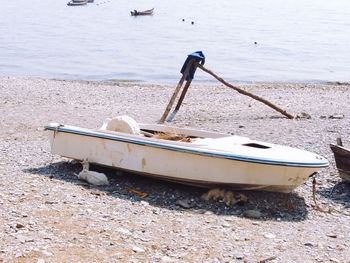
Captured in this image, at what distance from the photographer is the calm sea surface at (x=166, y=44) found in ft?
104

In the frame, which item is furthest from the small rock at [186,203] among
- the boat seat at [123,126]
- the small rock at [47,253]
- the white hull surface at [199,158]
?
the small rock at [47,253]

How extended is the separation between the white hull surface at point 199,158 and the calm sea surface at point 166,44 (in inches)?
739

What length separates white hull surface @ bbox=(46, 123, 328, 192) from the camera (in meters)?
8.70

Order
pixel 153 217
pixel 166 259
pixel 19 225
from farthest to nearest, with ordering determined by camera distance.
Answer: pixel 153 217 → pixel 19 225 → pixel 166 259

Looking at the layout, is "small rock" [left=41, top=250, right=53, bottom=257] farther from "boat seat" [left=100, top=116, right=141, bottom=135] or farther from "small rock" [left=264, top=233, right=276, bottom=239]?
"boat seat" [left=100, top=116, right=141, bottom=135]

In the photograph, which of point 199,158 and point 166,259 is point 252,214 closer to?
point 199,158

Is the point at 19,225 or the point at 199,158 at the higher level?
the point at 199,158

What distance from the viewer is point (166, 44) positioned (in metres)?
45.3

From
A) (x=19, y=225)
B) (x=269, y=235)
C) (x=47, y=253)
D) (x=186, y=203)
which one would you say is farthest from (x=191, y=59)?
(x=47, y=253)

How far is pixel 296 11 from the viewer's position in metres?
88.5

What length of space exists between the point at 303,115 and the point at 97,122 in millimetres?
5536

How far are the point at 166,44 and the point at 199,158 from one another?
36924 mm

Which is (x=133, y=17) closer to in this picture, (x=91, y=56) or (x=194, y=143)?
(x=91, y=56)

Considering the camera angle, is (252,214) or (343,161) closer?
(252,214)
